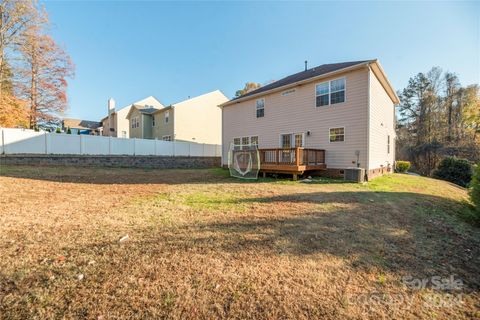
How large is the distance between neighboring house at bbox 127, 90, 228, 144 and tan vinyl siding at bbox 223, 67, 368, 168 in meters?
8.09

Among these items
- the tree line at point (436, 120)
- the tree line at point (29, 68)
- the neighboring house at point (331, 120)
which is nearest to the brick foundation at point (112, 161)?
the tree line at point (29, 68)

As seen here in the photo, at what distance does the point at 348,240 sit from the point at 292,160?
21.5 feet

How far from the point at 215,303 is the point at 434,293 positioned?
235 centimetres

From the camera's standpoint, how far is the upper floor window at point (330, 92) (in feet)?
33.5

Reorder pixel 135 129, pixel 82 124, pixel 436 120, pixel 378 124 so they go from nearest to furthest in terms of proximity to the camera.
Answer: pixel 378 124 → pixel 436 120 → pixel 135 129 → pixel 82 124

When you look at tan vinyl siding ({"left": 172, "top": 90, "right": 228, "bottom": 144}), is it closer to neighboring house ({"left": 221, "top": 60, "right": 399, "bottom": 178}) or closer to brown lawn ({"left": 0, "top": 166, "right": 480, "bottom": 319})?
neighboring house ({"left": 221, "top": 60, "right": 399, "bottom": 178})

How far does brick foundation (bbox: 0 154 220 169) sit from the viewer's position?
37.6ft

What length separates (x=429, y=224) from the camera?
14.4 feet

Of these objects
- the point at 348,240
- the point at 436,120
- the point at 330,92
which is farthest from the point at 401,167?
the point at 348,240

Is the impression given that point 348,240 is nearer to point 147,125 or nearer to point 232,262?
point 232,262

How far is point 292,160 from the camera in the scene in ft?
32.0

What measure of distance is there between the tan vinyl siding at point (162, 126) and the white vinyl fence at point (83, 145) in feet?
8.92

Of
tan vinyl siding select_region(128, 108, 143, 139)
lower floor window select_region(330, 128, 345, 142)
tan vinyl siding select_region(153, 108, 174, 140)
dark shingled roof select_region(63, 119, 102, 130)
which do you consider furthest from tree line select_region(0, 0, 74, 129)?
lower floor window select_region(330, 128, 345, 142)

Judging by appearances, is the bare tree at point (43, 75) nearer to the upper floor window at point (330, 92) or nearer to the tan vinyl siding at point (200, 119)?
the tan vinyl siding at point (200, 119)
